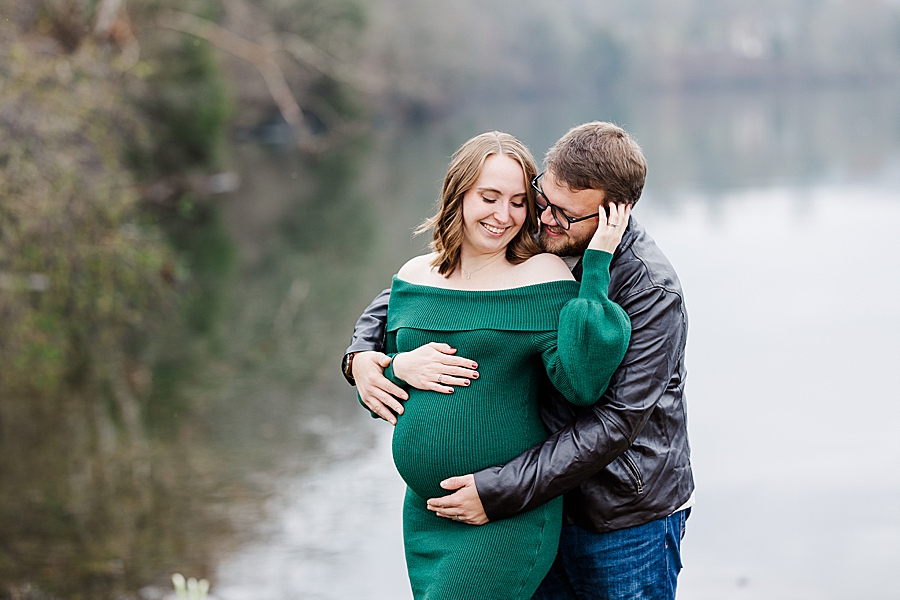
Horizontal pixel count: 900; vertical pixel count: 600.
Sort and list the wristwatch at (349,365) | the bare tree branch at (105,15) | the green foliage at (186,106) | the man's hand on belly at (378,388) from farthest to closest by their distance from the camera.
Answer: the green foliage at (186,106), the bare tree branch at (105,15), the wristwatch at (349,365), the man's hand on belly at (378,388)

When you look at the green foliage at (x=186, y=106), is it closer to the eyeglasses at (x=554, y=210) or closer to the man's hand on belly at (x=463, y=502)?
the eyeglasses at (x=554, y=210)

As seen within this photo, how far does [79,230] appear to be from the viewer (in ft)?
26.8

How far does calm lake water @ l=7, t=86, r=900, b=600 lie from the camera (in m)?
6.38

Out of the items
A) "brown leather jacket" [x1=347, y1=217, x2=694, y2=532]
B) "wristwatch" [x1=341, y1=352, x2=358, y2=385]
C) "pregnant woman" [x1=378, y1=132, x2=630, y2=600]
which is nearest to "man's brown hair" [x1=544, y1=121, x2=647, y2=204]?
"pregnant woman" [x1=378, y1=132, x2=630, y2=600]

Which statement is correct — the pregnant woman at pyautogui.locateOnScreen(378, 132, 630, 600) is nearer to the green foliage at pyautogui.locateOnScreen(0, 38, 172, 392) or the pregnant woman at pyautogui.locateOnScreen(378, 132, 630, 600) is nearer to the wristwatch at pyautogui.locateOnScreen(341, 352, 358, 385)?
the wristwatch at pyautogui.locateOnScreen(341, 352, 358, 385)

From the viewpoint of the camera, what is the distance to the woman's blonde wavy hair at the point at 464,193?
274 cm

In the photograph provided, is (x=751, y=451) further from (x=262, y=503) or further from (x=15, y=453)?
(x=15, y=453)

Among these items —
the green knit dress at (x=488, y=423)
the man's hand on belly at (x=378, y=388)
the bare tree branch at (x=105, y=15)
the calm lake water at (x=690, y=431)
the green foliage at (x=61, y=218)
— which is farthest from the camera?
the bare tree branch at (x=105, y=15)

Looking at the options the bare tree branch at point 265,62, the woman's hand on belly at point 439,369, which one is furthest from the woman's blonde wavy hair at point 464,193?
the bare tree branch at point 265,62

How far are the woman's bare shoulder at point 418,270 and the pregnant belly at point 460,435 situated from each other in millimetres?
342

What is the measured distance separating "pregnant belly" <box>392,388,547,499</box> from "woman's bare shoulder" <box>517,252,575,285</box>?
1.11 ft

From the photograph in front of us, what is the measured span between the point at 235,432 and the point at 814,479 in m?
4.84

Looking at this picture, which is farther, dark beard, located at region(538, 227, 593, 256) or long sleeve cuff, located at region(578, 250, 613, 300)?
dark beard, located at region(538, 227, 593, 256)

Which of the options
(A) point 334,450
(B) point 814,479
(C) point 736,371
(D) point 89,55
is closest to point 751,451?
(B) point 814,479
